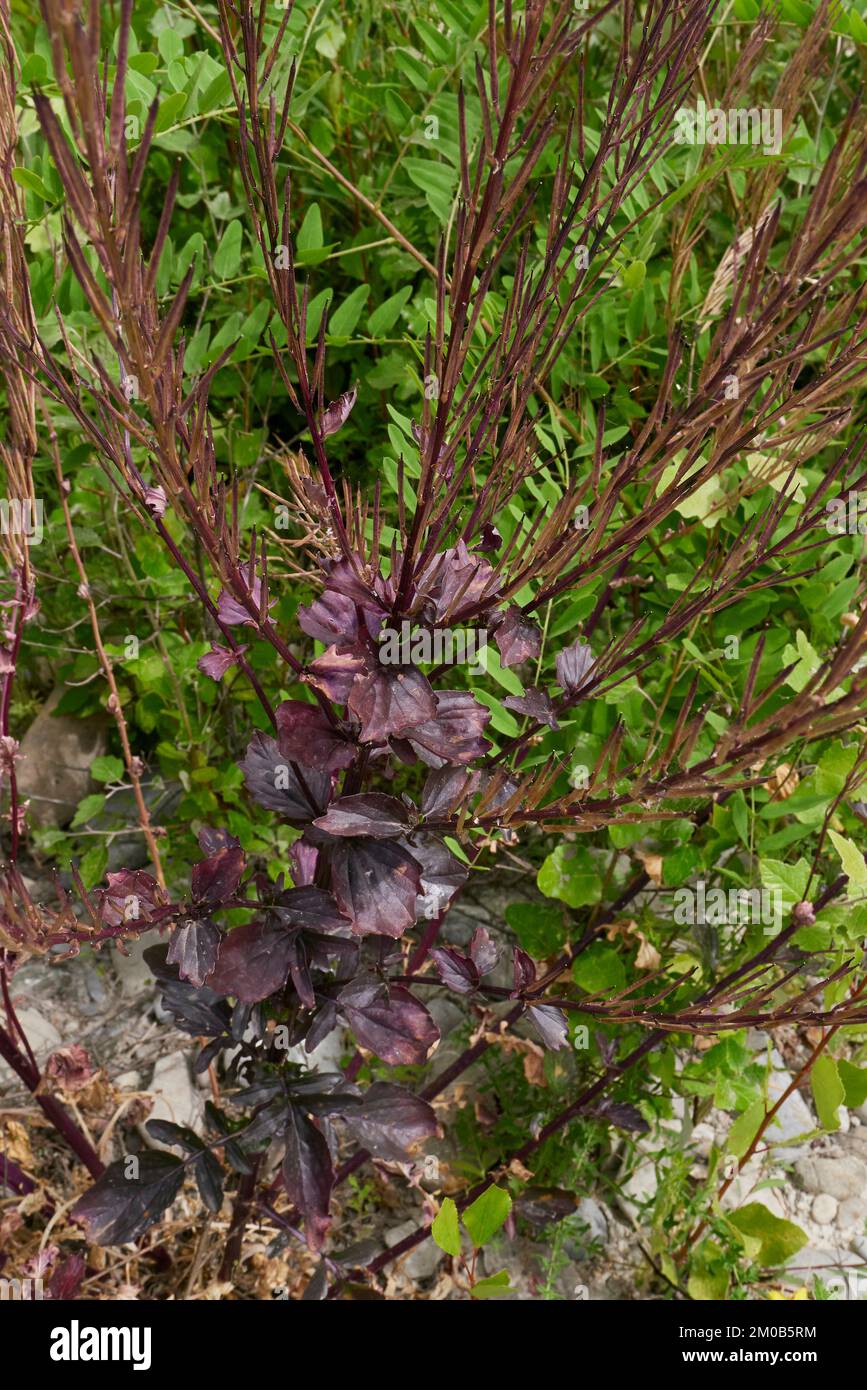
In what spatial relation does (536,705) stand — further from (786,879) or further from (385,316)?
(385,316)

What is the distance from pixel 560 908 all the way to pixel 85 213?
158 cm

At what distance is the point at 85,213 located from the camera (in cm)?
69

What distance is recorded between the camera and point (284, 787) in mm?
1256

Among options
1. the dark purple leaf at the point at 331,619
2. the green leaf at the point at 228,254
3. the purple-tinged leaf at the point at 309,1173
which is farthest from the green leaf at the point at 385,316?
the purple-tinged leaf at the point at 309,1173

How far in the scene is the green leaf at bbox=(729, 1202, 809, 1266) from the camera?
62.9 inches

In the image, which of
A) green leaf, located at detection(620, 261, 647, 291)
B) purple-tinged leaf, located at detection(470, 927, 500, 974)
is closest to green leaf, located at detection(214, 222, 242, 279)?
green leaf, located at detection(620, 261, 647, 291)

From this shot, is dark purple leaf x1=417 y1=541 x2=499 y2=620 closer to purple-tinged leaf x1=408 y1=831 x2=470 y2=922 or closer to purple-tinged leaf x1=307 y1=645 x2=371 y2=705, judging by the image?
purple-tinged leaf x1=307 y1=645 x2=371 y2=705

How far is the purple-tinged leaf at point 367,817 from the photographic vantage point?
3.52 feet

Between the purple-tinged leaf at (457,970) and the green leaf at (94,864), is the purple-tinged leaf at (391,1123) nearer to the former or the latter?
the purple-tinged leaf at (457,970)

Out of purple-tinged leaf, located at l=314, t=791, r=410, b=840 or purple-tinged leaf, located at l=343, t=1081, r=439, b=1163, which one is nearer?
purple-tinged leaf, located at l=314, t=791, r=410, b=840

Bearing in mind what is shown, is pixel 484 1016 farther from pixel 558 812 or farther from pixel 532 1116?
pixel 558 812

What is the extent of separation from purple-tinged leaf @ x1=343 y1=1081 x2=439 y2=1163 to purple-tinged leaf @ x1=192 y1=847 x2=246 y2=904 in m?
0.39

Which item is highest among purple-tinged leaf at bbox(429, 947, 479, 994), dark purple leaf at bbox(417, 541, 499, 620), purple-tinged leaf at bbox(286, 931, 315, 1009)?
dark purple leaf at bbox(417, 541, 499, 620)

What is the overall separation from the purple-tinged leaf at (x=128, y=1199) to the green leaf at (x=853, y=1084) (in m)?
0.97
